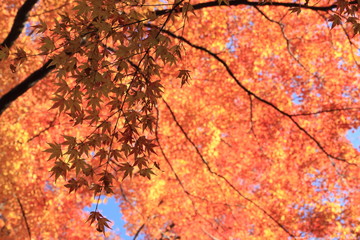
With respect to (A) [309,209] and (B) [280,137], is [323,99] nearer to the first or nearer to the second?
(B) [280,137]

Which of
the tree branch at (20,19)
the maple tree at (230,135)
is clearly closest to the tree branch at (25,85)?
the tree branch at (20,19)

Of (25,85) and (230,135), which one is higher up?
(230,135)

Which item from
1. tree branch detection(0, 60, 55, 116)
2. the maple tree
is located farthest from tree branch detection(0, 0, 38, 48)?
the maple tree

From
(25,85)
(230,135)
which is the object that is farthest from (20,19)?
(230,135)

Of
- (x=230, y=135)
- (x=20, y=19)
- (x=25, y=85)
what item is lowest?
(x=25, y=85)

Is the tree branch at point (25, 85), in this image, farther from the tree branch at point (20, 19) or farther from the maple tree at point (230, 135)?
the maple tree at point (230, 135)

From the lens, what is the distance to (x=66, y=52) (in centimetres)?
237

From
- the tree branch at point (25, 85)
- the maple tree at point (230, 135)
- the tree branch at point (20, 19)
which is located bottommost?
the tree branch at point (25, 85)

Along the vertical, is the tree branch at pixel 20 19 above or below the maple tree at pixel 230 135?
below

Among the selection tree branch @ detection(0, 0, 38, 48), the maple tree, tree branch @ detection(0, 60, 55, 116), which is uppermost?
the maple tree

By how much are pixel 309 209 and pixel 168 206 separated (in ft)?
22.0

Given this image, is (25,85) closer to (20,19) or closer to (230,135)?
(20,19)

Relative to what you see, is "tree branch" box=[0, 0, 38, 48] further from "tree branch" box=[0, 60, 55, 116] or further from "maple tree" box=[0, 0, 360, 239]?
"maple tree" box=[0, 0, 360, 239]

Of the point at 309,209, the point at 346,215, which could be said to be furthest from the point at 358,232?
the point at 309,209
